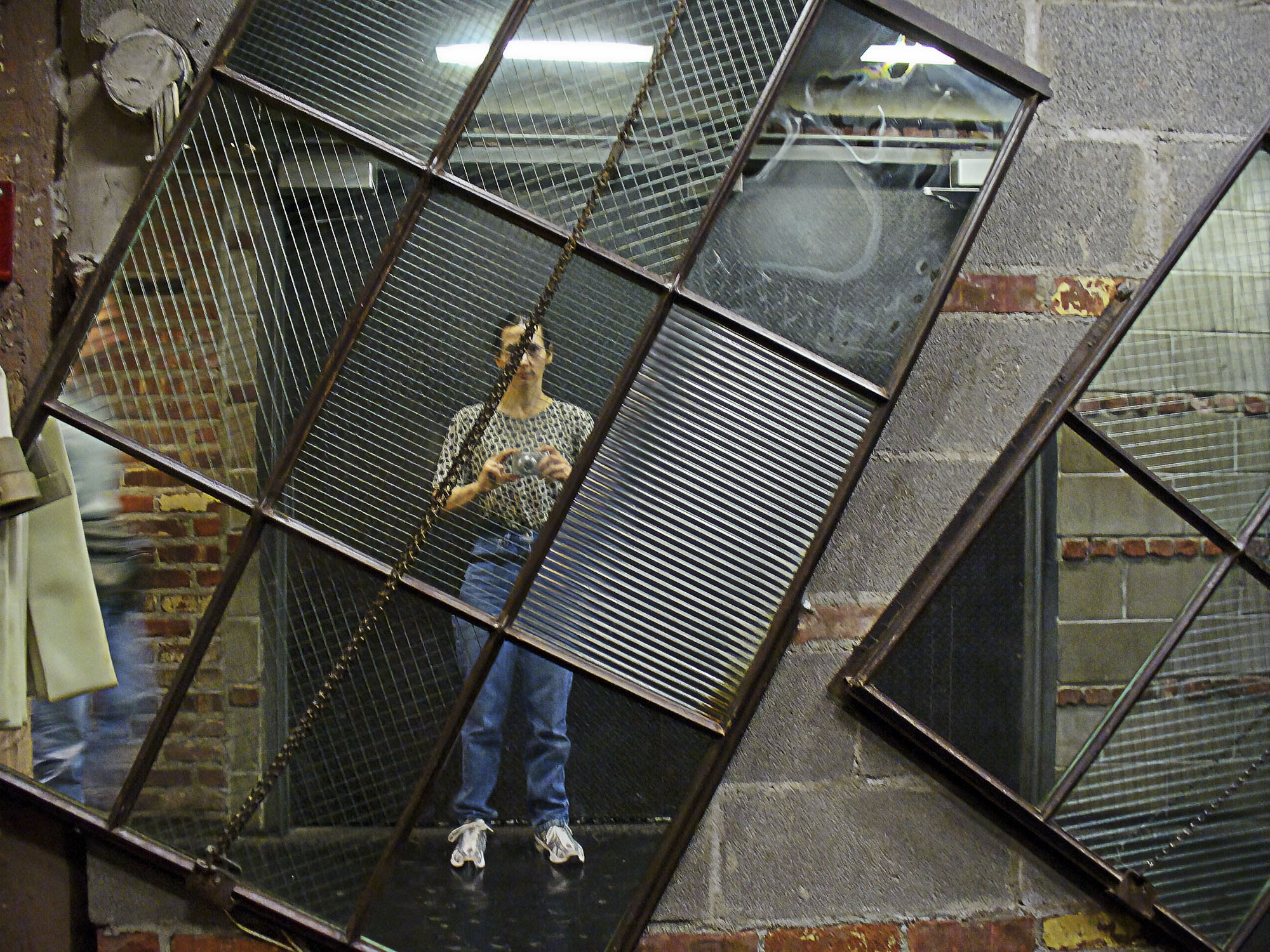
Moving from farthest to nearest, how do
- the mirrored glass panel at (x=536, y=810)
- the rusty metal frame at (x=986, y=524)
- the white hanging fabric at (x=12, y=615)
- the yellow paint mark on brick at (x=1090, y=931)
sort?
1. the yellow paint mark on brick at (x=1090, y=931)
2. the rusty metal frame at (x=986, y=524)
3. the mirrored glass panel at (x=536, y=810)
4. the white hanging fabric at (x=12, y=615)

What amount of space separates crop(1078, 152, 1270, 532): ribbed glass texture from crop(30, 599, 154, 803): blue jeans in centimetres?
158

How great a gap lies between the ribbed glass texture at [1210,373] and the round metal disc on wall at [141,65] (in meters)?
1.58

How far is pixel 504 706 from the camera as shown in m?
1.54

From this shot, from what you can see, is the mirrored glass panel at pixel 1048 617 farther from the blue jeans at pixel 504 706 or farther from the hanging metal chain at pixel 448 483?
the hanging metal chain at pixel 448 483

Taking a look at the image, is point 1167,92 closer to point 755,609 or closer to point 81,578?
point 755,609

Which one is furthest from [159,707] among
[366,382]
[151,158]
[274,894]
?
[151,158]

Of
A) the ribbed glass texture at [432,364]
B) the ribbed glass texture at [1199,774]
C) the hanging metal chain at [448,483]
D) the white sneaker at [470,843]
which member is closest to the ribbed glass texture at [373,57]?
the ribbed glass texture at [432,364]

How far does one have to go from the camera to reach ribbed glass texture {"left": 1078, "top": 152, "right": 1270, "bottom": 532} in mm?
1673

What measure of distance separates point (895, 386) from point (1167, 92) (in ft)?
2.55

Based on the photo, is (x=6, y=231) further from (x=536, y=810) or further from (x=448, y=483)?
(x=536, y=810)

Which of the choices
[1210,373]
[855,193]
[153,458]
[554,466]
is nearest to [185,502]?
[153,458]

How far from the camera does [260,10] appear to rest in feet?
4.82

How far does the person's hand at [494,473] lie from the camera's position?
1499mm

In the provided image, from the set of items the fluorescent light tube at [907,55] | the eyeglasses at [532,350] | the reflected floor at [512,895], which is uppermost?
the fluorescent light tube at [907,55]
